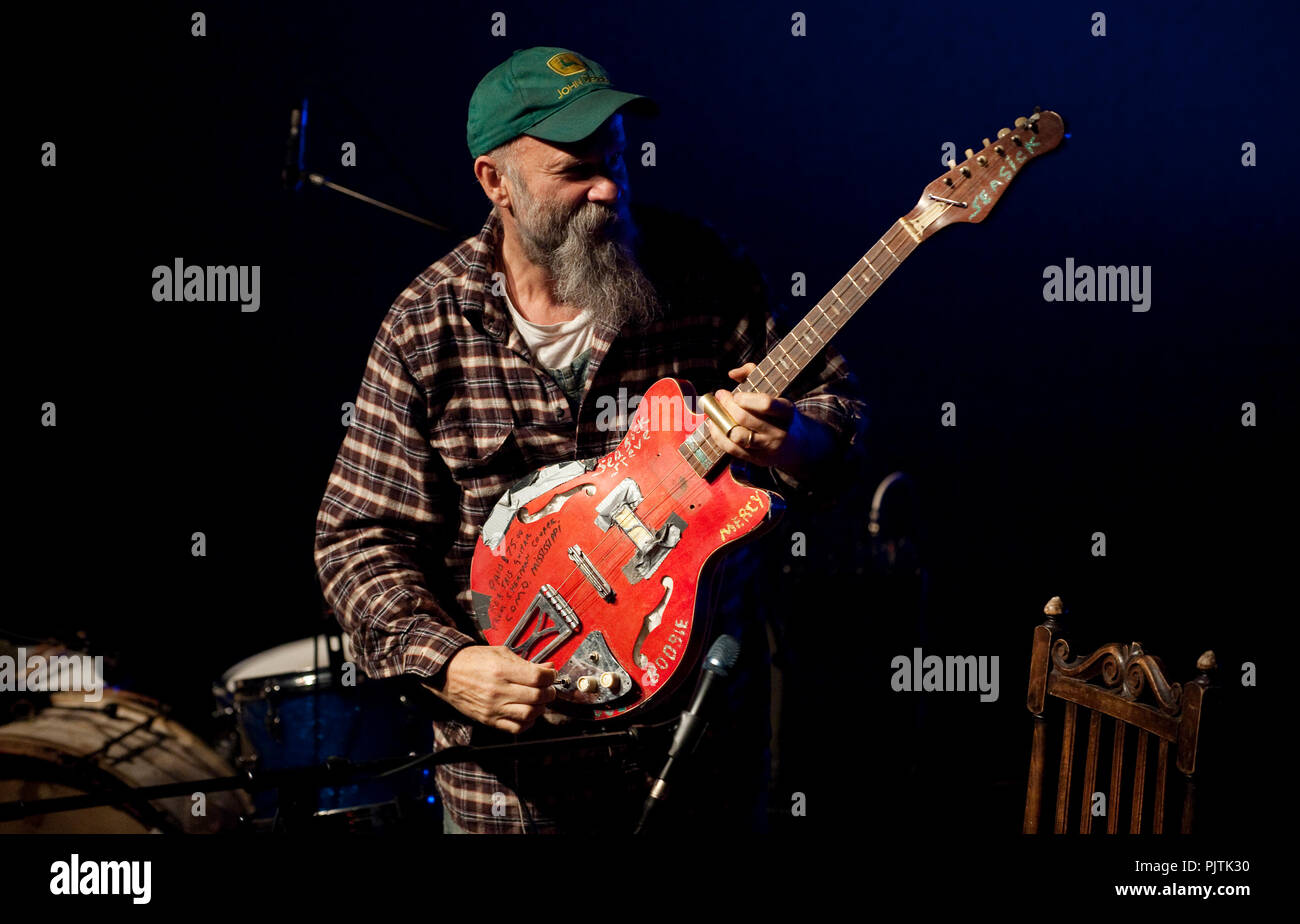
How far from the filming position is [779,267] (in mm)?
4512

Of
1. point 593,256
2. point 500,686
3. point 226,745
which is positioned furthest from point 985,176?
point 226,745

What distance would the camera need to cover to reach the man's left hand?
1746mm

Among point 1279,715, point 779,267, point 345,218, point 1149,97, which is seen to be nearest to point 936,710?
point 1279,715

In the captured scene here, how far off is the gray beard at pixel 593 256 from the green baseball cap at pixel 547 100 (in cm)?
10

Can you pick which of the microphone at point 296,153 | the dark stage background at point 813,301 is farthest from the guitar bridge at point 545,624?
the dark stage background at point 813,301

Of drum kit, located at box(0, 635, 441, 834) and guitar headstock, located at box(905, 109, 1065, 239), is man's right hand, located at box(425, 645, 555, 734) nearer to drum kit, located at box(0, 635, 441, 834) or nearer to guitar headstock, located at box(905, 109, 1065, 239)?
drum kit, located at box(0, 635, 441, 834)

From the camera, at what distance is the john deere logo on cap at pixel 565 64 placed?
199 centimetres

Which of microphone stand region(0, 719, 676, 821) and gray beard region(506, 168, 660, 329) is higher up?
gray beard region(506, 168, 660, 329)

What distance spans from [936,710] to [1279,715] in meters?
1.32

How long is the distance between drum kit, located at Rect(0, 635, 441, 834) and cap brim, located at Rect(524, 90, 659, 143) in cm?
146

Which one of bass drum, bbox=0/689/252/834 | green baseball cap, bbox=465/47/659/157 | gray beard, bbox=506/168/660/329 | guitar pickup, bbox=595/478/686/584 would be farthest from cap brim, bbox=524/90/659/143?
bass drum, bbox=0/689/252/834

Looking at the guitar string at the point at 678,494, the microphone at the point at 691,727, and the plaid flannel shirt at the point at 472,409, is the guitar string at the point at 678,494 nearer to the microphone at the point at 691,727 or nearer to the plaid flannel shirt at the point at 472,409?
the plaid flannel shirt at the point at 472,409

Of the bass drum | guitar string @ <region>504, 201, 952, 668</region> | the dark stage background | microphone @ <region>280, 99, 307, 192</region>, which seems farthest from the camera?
the dark stage background

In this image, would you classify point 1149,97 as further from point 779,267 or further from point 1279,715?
point 1279,715
